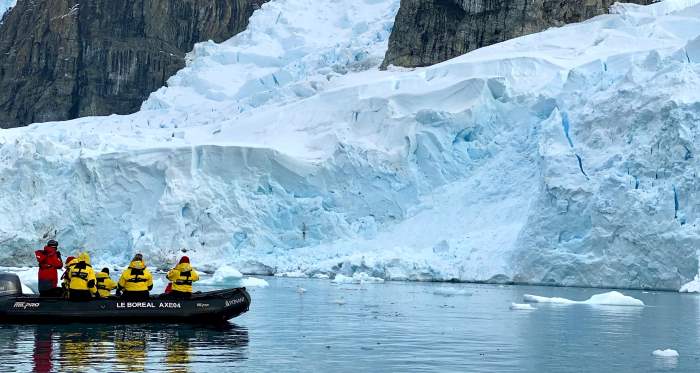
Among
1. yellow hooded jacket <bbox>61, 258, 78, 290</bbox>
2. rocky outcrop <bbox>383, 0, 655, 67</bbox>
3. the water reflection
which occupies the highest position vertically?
rocky outcrop <bbox>383, 0, 655, 67</bbox>

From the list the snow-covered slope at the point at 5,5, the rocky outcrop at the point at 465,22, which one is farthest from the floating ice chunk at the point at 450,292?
the snow-covered slope at the point at 5,5

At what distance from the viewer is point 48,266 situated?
1431 centimetres

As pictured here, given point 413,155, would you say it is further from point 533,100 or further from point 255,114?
point 255,114

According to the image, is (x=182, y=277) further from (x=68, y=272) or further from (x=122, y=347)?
(x=122, y=347)

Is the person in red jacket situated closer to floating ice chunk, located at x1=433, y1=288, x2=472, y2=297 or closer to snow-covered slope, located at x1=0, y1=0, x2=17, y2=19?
floating ice chunk, located at x1=433, y1=288, x2=472, y2=297

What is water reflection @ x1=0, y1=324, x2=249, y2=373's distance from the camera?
387 inches

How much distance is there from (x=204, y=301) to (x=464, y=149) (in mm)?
17908

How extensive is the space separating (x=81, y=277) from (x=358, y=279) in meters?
13.4

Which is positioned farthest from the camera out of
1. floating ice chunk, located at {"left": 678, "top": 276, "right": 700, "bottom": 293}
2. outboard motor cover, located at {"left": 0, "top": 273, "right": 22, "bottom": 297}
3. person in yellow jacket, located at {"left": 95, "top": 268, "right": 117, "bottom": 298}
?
floating ice chunk, located at {"left": 678, "top": 276, "right": 700, "bottom": 293}

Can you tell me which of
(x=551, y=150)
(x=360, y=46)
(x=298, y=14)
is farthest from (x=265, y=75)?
(x=551, y=150)

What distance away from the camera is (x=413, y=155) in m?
31.3

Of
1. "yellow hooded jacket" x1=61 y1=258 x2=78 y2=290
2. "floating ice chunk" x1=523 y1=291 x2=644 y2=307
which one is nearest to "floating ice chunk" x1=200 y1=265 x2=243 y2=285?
"floating ice chunk" x1=523 y1=291 x2=644 y2=307

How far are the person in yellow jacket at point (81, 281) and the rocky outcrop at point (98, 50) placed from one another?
127 feet

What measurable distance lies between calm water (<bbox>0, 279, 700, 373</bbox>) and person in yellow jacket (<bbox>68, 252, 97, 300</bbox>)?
423 mm
